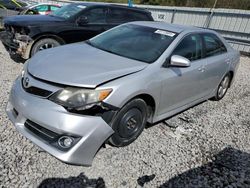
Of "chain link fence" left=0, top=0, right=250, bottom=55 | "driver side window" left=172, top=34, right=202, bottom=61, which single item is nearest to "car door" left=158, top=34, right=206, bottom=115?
"driver side window" left=172, top=34, right=202, bottom=61

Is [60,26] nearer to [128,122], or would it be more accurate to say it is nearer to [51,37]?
[51,37]

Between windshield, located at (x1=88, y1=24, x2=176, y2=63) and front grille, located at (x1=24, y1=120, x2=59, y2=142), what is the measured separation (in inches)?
57.8

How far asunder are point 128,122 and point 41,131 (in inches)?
40.6

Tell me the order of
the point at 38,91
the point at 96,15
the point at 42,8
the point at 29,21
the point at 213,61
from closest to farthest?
the point at 38,91
the point at 213,61
the point at 29,21
the point at 96,15
the point at 42,8

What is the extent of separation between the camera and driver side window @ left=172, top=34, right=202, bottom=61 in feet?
10.9

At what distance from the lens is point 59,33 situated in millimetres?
5457

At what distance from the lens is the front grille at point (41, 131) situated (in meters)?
2.32

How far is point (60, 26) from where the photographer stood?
17.9 feet

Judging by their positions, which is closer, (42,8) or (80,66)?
(80,66)

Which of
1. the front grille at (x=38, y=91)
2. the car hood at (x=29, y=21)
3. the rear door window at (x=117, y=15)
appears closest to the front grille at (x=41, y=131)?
the front grille at (x=38, y=91)

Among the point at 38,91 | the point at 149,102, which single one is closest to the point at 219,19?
the point at 149,102

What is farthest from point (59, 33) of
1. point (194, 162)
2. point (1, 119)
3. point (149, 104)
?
point (194, 162)

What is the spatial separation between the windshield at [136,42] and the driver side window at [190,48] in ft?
0.60

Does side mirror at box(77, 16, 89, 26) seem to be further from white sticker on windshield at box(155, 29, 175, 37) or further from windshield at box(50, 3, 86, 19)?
white sticker on windshield at box(155, 29, 175, 37)
